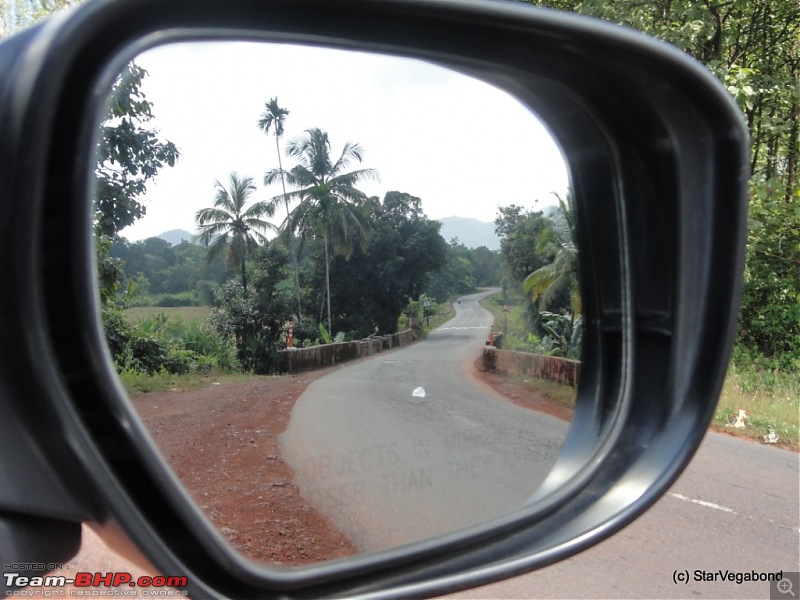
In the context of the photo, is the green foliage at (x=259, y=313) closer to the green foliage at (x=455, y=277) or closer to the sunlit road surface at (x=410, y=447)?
the sunlit road surface at (x=410, y=447)

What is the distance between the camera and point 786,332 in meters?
→ 12.9

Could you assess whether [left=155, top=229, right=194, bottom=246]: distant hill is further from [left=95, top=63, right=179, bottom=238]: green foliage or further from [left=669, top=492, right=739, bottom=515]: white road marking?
[left=669, top=492, right=739, bottom=515]: white road marking

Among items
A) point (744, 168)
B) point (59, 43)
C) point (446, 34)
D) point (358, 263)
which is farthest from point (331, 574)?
point (744, 168)

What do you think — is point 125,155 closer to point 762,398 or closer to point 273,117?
point 273,117

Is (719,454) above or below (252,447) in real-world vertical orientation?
below

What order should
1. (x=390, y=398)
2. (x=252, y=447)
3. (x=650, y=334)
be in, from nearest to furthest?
(x=252, y=447), (x=390, y=398), (x=650, y=334)

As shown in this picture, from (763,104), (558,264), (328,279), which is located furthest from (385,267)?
(763,104)

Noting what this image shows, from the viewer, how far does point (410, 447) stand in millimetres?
1655

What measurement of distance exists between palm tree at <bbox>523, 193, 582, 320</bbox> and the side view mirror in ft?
0.15

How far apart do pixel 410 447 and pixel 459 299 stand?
1.76 ft

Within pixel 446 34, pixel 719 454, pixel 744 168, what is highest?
pixel 446 34

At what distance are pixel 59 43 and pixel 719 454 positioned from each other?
6922 millimetres

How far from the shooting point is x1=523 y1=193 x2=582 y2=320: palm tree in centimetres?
200

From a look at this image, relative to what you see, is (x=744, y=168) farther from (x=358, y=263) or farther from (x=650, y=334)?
(x=358, y=263)
